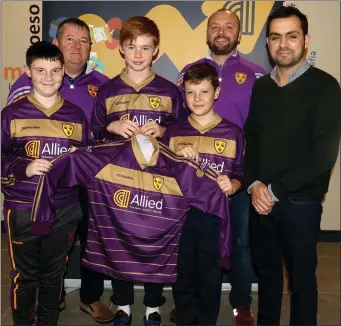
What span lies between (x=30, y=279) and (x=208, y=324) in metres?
1.12

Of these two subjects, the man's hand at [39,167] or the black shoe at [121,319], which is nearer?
the man's hand at [39,167]

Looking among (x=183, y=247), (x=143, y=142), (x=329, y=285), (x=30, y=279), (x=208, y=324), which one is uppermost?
(x=143, y=142)

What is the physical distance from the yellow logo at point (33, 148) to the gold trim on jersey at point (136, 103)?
502 mm

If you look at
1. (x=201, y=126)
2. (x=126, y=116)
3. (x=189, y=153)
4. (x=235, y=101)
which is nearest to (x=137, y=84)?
(x=126, y=116)

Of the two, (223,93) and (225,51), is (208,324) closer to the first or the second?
(223,93)


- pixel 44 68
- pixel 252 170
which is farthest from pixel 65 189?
pixel 252 170

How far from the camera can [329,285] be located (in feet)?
13.4

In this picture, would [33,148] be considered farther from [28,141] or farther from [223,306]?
[223,306]

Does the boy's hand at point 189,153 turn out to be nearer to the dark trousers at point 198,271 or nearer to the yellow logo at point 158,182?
the yellow logo at point 158,182

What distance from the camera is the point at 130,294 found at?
9.99 ft

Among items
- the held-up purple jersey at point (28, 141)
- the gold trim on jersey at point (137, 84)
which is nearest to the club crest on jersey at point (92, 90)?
the gold trim on jersey at point (137, 84)

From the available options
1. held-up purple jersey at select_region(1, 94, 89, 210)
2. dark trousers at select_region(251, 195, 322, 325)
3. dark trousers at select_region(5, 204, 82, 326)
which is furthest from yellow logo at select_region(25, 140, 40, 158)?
dark trousers at select_region(251, 195, 322, 325)

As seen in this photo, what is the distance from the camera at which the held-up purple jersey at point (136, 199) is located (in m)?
2.48

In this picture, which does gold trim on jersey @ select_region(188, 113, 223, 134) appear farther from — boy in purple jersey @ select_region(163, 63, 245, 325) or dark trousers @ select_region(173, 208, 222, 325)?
dark trousers @ select_region(173, 208, 222, 325)
